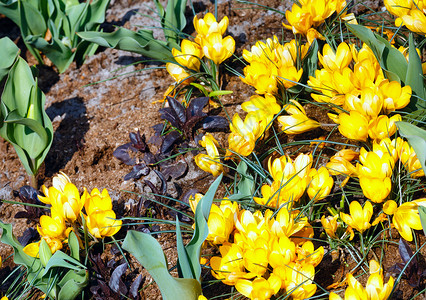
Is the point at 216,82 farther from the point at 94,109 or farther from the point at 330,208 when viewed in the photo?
the point at 330,208

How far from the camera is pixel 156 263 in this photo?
4.44ft

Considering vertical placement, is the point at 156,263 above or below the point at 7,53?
below

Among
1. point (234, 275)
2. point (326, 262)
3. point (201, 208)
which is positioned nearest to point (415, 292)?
point (326, 262)

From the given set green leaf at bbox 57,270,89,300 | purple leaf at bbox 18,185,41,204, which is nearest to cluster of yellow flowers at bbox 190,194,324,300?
green leaf at bbox 57,270,89,300

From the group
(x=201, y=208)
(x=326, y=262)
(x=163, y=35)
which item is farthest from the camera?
(x=163, y=35)

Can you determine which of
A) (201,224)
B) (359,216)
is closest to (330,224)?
(359,216)

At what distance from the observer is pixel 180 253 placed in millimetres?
1356

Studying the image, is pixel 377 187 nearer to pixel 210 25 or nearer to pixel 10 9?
pixel 210 25

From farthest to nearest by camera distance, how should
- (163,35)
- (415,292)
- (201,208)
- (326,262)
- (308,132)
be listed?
(163,35)
(308,132)
(326,262)
(415,292)
(201,208)

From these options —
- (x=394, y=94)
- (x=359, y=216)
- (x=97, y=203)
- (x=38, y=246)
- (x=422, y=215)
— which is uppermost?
(x=394, y=94)

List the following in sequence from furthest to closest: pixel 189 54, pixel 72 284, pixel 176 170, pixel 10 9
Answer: pixel 10 9 < pixel 189 54 < pixel 176 170 < pixel 72 284

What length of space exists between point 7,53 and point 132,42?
0.57 meters

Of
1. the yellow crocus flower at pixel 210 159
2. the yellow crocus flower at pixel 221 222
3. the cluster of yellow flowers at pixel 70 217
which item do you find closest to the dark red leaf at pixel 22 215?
the cluster of yellow flowers at pixel 70 217

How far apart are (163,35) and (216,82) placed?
0.58 meters
